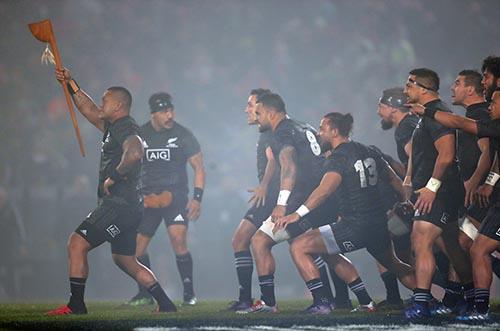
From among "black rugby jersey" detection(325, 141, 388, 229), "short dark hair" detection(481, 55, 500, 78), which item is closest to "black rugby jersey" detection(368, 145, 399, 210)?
"black rugby jersey" detection(325, 141, 388, 229)

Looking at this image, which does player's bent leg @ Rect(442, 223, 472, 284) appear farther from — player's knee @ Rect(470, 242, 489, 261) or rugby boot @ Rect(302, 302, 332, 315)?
rugby boot @ Rect(302, 302, 332, 315)

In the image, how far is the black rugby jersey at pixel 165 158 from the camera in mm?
8445

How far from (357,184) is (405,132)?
2.48 feet

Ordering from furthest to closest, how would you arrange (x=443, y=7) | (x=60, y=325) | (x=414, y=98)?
1. (x=443, y=7)
2. (x=414, y=98)
3. (x=60, y=325)

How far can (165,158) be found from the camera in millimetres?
8484

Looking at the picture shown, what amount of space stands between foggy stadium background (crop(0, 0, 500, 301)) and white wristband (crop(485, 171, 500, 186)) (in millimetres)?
6431

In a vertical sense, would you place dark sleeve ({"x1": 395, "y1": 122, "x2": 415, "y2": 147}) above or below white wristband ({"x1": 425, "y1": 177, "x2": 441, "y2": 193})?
above

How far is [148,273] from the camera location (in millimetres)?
6508

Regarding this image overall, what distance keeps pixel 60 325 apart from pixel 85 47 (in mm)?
7391

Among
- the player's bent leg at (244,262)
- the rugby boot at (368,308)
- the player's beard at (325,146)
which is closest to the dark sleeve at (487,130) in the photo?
the player's beard at (325,146)

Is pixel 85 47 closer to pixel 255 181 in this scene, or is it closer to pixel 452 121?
pixel 255 181

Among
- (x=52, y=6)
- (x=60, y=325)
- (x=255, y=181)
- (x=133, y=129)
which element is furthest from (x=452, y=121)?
(x=52, y=6)

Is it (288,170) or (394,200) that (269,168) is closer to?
(288,170)

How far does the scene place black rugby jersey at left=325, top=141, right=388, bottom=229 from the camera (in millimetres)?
6441
